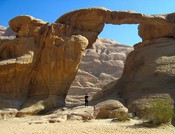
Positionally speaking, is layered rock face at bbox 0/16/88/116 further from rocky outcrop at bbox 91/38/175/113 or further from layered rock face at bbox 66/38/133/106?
layered rock face at bbox 66/38/133/106

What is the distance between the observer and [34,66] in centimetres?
2755

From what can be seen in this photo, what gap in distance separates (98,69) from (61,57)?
35.3 meters

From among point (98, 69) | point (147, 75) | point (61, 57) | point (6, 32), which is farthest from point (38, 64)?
point (6, 32)

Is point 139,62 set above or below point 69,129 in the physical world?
above

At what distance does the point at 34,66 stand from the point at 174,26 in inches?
537

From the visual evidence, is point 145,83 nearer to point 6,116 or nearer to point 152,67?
point 152,67

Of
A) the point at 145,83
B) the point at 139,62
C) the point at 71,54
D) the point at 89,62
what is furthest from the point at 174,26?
the point at 89,62

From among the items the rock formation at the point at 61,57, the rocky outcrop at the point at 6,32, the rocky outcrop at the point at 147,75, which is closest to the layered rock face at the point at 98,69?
the rock formation at the point at 61,57

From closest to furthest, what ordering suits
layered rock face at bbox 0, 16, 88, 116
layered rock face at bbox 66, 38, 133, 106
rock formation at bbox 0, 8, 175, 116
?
rock formation at bbox 0, 8, 175, 116, layered rock face at bbox 0, 16, 88, 116, layered rock face at bbox 66, 38, 133, 106

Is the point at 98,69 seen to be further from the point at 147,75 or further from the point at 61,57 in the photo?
the point at 147,75

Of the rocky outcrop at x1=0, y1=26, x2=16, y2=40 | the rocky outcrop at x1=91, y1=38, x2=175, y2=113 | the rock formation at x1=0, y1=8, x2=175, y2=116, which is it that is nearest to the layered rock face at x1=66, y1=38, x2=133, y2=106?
the rock formation at x1=0, y1=8, x2=175, y2=116

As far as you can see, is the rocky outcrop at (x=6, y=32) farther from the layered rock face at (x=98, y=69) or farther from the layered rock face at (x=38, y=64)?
the layered rock face at (x=38, y=64)

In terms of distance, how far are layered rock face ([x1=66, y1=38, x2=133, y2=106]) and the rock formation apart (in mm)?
18501

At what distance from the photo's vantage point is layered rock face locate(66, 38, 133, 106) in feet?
170
